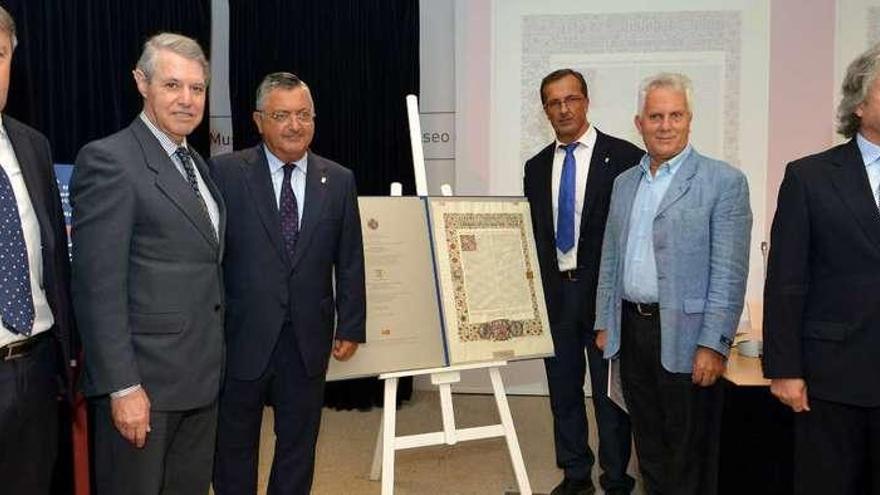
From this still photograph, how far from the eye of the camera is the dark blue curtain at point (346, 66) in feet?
14.0

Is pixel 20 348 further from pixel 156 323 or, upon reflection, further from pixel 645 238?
pixel 645 238

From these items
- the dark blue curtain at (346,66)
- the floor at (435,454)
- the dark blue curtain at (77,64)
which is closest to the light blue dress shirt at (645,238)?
the floor at (435,454)

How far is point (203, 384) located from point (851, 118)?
1874 mm

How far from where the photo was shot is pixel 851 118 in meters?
1.82

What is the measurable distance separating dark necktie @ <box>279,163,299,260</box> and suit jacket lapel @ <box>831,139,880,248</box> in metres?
1.61

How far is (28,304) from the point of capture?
5.26 ft

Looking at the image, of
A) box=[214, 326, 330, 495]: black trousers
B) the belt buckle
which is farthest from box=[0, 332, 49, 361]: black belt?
box=[214, 326, 330, 495]: black trousers

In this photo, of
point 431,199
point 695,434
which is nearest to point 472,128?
point 431,199

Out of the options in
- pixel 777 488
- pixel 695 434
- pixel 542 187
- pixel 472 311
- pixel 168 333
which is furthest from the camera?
pixel 542 187

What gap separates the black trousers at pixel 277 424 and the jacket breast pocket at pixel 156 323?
537 millimetres

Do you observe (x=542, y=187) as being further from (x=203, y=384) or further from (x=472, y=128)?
(x=203, y=384)

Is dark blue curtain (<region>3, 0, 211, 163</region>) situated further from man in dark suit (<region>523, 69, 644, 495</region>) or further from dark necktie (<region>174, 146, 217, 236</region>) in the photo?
man in dark suit (<region>523, 69, 644, 495</region>)

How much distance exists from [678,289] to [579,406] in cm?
99

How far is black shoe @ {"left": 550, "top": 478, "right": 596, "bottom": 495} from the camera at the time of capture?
2.96 m
